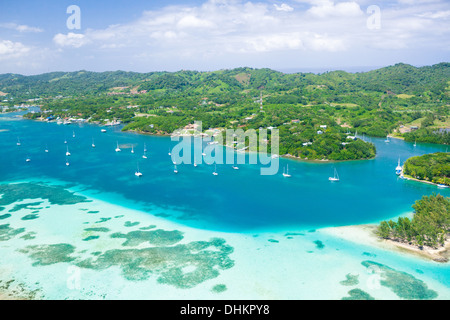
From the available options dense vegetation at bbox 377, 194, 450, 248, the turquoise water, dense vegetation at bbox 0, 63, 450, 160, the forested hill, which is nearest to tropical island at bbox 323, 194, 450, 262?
dense vegetation at bbox 377, 194, 450, 248

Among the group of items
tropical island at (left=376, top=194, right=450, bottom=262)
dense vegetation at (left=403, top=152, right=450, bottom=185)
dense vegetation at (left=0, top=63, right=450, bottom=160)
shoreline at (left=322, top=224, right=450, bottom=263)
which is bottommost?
shoreline at (left=322, top=224, right=450, bottom=263)

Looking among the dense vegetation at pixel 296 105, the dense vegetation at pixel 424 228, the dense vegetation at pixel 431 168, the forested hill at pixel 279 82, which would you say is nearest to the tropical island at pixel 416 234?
the dense vegetation at pixel 424 228

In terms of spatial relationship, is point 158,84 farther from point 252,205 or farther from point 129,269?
point 129,269

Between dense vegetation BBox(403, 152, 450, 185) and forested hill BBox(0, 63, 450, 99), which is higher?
forested hill BBox(0, 63, 450, 99)

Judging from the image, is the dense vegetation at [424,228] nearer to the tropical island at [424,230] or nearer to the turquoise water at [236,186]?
the tropical island at [424,230]

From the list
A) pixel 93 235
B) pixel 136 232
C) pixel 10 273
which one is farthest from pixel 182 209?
pixel 10 273

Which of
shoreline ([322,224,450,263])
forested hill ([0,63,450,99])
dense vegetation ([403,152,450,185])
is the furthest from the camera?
forested hill ([0,63,450,99])

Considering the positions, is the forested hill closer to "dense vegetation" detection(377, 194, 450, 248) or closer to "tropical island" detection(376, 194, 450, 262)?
"dense vegetation" detection(377, 194, 450, 248)
